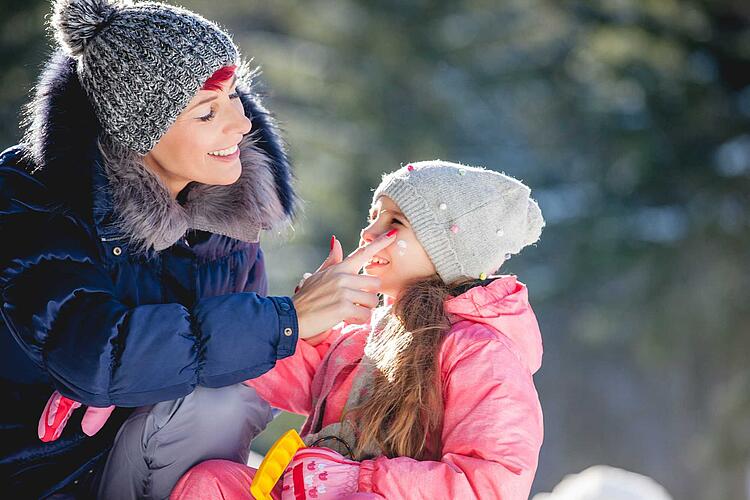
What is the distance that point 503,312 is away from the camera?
2.23 meters

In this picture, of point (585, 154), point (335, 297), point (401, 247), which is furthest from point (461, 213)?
point (585, 154)

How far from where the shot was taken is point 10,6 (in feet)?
25.7

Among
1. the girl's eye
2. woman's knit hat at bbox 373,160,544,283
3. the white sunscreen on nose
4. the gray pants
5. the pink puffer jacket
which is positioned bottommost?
the gray pants

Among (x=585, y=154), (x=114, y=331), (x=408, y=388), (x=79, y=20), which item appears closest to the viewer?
(x=114, y=331)

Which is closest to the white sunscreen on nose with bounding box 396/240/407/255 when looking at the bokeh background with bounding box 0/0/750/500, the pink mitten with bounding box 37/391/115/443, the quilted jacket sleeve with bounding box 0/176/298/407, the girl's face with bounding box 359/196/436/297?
the girl's face with bounding box 359/196/436/297

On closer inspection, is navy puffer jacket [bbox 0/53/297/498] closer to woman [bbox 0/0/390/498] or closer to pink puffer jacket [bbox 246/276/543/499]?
woman [bbox 0/0/390/498]

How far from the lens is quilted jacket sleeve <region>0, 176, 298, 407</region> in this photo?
2020mm

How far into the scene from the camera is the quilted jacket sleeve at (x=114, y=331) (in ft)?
6.63

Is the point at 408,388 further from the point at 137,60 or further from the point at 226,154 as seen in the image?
the point at 137,60

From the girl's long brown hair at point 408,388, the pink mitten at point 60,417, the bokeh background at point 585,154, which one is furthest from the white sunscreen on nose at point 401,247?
the bokeh background at point 585,154

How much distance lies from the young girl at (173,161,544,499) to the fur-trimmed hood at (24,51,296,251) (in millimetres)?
352

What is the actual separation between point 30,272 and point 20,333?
123 millimetres

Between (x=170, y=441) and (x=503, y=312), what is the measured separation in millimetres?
754

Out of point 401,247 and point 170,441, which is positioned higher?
point 401,247
